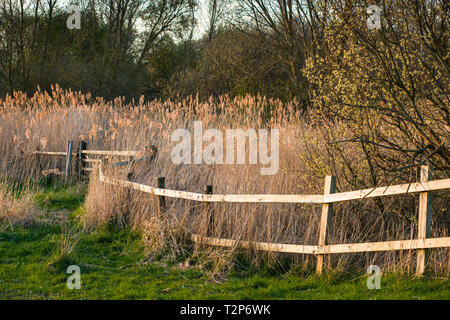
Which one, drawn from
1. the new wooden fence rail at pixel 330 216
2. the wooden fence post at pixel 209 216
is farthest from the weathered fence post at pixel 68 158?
the wooden fence post at pixel 209 216

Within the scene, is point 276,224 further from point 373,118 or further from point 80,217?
point 80,217

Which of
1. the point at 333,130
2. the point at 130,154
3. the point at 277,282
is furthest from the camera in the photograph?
the point at 130,154

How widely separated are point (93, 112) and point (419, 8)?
8.79 metres

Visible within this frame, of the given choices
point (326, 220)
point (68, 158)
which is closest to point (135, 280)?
point (326, 220)

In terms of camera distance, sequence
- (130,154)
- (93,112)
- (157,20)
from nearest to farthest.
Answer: (130,154) < (93,112) < (157,20)

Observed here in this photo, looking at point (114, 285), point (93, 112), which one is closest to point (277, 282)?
point (114, 285)

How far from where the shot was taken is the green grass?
409cm

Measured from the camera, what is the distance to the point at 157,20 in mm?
22781

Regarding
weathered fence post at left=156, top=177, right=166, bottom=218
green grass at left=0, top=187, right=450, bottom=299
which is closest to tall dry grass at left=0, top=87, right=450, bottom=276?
weathered fence post at left=156, top=177, right=166, bottom=218

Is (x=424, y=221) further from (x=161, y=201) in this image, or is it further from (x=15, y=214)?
(x=15, y=214)

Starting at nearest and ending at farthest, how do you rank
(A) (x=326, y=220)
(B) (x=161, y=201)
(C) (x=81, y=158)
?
(A) (x=326, y=220) → (B) (x=161, y=201) → (C) (x=81, y=158)

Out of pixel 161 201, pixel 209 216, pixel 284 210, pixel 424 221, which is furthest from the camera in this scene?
pixel 161 201

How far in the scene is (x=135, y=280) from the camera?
470 centimetres
